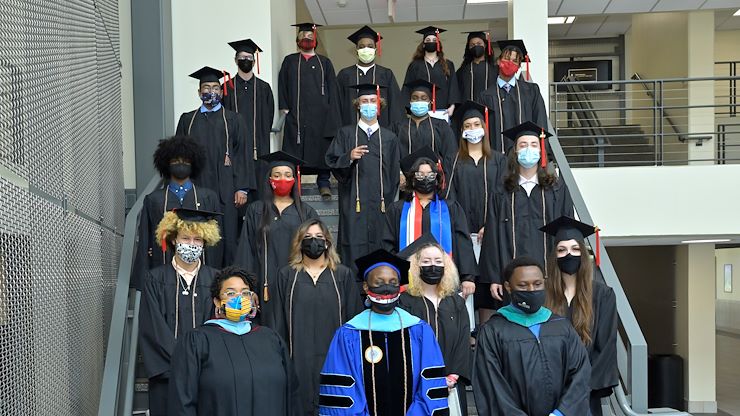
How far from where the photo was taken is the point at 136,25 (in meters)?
9.50

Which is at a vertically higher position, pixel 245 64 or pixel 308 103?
pixel 245 64

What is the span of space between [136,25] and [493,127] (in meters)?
3.83

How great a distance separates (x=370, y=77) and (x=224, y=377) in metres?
5.08

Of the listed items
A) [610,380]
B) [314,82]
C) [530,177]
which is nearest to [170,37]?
[314,82]

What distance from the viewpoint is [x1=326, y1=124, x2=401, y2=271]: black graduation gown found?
23.6 feet

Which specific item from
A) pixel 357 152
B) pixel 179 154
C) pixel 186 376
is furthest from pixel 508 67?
pixel 186 376

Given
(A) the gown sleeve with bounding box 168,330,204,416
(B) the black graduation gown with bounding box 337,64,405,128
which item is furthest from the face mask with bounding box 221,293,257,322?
(B) the black graduation gown with bounding box 337,64,405,128

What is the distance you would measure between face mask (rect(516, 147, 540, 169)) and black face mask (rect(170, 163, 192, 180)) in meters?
2.44

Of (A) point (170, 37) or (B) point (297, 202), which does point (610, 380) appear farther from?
(A) point (170, 37)

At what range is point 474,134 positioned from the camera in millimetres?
7258

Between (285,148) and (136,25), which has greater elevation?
(136,25)

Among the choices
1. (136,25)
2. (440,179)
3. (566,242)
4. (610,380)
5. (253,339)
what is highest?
(136,25)

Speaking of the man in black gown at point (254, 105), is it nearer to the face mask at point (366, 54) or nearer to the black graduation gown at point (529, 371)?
the face mask at point (366, 54)

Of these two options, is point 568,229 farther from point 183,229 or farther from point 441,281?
point 183,229
